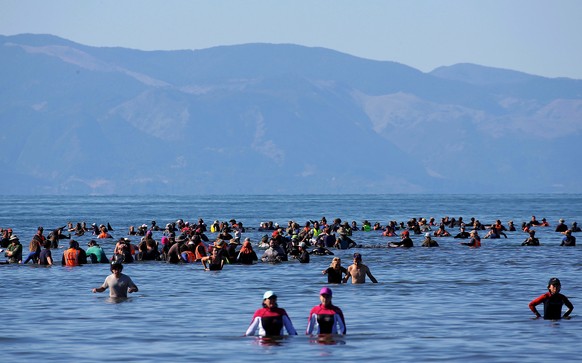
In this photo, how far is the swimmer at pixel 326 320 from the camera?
24094 millimetres

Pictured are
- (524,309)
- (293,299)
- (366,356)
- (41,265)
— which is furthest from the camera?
(41,265)

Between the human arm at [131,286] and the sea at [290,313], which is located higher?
the human arm at [131,286]

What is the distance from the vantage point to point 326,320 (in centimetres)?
2428

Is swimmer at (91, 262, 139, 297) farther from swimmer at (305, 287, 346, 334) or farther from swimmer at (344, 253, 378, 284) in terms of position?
swimmer at (305, 287, 346, 334)

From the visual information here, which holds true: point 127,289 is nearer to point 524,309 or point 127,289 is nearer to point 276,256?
point 524,309

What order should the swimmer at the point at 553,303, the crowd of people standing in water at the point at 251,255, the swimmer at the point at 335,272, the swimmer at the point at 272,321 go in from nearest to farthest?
the swimmer at the point at 272,321
the crowd of people standing in water at the point at 251,255
the swimmer at the point at 553,303
the swimmer at the point at 335,272

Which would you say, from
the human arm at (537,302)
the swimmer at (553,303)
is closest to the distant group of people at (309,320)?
the human arm at (537,302)

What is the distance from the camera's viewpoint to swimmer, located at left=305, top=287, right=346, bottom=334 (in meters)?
24.1

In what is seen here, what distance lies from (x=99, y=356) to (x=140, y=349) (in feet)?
3.95

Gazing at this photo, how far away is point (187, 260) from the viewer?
48750 mm

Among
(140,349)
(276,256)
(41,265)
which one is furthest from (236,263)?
(140,349)

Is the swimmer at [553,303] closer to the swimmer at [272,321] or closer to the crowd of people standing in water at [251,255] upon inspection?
the crowd of people standing in water at [251,255]

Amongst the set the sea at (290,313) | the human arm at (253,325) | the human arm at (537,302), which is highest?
the human arm at (537,302)

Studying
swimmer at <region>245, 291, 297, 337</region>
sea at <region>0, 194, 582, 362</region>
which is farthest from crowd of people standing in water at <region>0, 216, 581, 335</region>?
sea at <region>0, 194, 582, 362</region>
